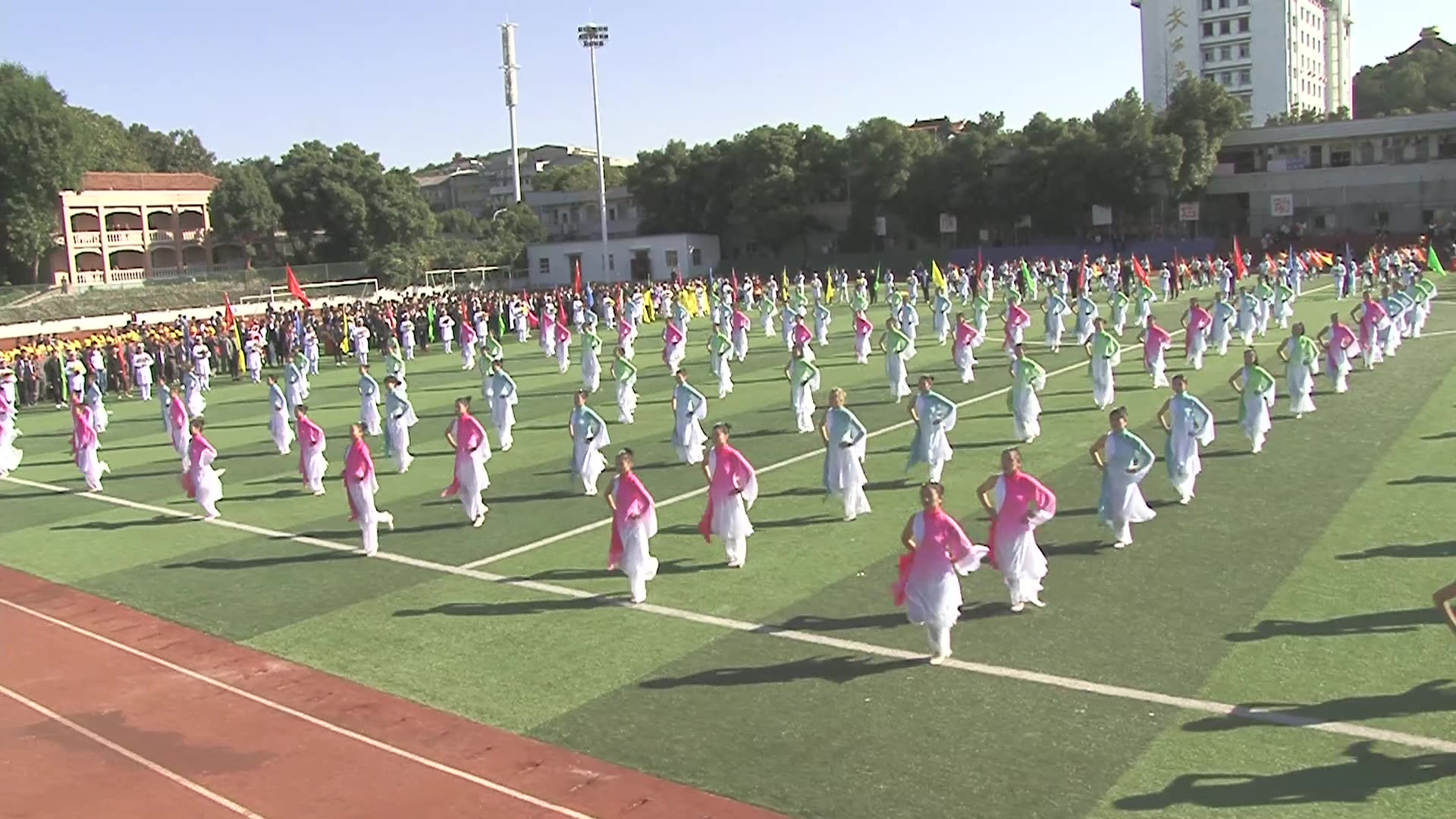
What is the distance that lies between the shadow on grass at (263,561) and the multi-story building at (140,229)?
55593 mm

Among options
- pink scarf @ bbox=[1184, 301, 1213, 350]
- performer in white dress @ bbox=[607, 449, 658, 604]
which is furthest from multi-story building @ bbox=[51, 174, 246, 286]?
performer in white dress @ bbox=[607, 449, 658, 604]

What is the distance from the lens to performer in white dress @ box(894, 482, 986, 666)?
9.59 m

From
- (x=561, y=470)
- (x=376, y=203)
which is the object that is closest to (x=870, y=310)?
(x=561, y=470)

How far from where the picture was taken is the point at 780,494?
16.4 metres

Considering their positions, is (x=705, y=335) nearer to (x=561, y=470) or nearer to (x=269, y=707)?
(x=561, y=470)

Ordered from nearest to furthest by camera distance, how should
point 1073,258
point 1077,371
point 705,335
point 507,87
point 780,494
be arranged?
point 780,494 < point 1077,371 < point 705,335 < point 1073,258 < point 507,87

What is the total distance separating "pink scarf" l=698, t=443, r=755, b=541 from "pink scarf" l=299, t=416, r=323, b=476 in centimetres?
777

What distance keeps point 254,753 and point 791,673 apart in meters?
4.15

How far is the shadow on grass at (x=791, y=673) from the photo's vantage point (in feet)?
32.1

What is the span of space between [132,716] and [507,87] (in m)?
78.8

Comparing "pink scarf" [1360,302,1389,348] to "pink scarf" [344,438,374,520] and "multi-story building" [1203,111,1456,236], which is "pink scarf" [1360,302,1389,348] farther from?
"multi-story building" [1203,111,1456,236]

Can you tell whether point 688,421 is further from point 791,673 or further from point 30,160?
point 30,160

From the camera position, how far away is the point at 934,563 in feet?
31.6

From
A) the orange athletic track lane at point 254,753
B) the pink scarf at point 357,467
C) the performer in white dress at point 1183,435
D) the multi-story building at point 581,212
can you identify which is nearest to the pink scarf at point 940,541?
the orange athletic track lane at point 254,753
